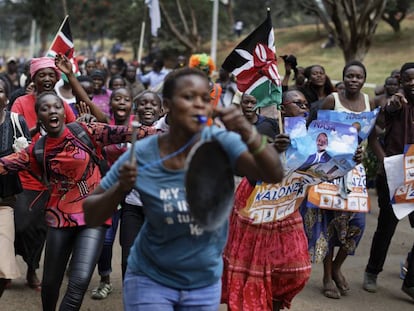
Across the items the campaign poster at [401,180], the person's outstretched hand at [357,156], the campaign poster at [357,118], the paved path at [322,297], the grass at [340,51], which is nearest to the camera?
the person's outstretched hand at [357,156]

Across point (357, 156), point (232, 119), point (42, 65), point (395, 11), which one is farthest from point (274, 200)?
point (395, 11)

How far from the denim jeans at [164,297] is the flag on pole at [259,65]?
1.91 m

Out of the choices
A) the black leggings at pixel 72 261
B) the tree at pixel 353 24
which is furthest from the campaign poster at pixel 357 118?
the tree at pixel 353 24

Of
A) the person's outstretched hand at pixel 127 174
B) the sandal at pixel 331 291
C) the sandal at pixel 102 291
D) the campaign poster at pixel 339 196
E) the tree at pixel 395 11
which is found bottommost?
the sandal at pixel 102 291

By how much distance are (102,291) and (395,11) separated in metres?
33.7

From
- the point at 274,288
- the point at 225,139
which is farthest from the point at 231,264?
the point at 225,139

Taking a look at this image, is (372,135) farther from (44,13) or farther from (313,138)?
(44,13)

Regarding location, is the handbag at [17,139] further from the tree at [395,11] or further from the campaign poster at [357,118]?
the tree at [395,11]

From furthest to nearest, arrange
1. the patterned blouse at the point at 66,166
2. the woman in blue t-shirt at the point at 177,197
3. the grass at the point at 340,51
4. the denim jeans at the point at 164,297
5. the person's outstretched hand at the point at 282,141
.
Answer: the grass at the point at 340,51 → the patterned blouse at the point at 66,166 → the person's outstretched hand at the point at 282,141 → the denim jeans at the point at 164,297 → the woman in blue t-shirt at the point at 177,197

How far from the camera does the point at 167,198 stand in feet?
9.86

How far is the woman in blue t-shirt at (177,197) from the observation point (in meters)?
2.95

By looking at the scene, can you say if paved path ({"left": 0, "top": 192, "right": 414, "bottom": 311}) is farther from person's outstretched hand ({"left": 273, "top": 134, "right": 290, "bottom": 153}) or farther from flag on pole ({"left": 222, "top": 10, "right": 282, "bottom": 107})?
person's outstretched hand ({"left": 273, "top": 134, "right": 290, "bottom": 153})

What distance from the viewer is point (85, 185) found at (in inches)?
185

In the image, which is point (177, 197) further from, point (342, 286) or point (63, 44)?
point (63, 44)
